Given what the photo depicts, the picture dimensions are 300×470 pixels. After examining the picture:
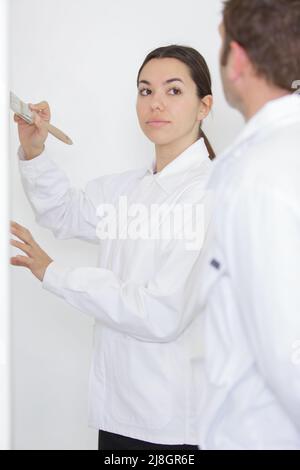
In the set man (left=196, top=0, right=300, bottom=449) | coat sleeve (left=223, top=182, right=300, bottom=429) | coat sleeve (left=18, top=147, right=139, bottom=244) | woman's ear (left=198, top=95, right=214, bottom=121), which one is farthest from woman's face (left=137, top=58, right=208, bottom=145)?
coat sleeve (left=223, top=182, right=300, bottom=429)

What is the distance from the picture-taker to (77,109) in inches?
90.7

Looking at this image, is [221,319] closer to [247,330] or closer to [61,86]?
[247,330]

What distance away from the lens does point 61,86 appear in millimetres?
2291

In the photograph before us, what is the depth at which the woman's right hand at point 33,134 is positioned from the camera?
1.87 m

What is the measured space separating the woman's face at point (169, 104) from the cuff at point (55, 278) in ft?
1.33

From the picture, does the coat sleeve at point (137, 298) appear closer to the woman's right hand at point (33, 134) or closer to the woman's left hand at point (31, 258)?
the woman's left hand at point (31, 258)

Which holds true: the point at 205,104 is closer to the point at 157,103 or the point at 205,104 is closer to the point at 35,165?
the point at 157,103

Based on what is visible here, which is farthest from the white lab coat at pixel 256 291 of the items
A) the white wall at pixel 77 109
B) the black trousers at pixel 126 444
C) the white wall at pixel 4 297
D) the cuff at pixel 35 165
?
the white wall at pixel 77 109

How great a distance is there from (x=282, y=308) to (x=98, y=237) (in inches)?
38.4

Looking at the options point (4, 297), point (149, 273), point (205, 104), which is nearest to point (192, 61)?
point (205, 104)

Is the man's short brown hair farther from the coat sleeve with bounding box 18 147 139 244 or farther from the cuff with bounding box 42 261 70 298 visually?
the coat sleeve with bounding box 18 147 139 244

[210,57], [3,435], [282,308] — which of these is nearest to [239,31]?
[282,308]

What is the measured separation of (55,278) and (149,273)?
20cm

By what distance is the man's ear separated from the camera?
1.18m
